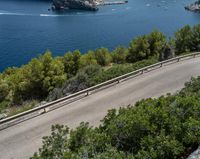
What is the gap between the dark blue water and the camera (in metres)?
72.5

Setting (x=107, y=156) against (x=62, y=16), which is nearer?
(x=107, y=156)

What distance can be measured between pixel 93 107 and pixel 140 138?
8.52m

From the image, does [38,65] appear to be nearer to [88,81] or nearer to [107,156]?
[88,81]

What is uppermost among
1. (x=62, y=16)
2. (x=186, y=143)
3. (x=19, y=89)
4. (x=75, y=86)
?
(x=186, y=143)

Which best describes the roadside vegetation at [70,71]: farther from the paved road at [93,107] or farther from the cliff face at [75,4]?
the cliff face at [75,4]

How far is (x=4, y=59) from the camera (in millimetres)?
65688

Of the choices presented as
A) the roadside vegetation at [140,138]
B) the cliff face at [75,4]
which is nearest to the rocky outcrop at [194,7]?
the cliff face at [75,4]

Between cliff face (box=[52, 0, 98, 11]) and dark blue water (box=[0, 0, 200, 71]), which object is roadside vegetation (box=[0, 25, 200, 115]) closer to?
dark blue water (box=[0, 0, 200, 71])

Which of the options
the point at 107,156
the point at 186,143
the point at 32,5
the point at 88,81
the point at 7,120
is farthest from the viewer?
the point at 32,5

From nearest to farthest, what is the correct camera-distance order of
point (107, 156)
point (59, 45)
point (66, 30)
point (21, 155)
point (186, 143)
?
point (107, 156) < point (186, 143) < point (21, 155) < point (59, 45) < point (66, 30)

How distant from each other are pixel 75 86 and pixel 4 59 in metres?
45.4

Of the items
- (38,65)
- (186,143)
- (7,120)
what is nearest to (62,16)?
(38,65)

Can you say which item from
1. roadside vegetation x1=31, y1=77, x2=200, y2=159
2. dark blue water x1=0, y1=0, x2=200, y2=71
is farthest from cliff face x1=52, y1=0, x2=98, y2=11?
roadside vegetation x1=31, y1=77, x2=200, y2=159

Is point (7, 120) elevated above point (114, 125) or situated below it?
below
